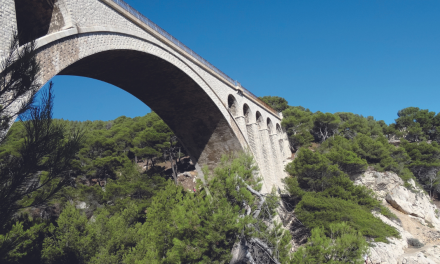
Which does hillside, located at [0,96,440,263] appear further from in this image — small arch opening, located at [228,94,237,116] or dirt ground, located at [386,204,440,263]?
small arch opening, located at [228,94,237,116]

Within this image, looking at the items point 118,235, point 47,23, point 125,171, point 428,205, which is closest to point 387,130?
point 428,205

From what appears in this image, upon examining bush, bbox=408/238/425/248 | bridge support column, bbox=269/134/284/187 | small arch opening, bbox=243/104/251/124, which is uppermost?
small arch opening, bbox=243/104/251/124

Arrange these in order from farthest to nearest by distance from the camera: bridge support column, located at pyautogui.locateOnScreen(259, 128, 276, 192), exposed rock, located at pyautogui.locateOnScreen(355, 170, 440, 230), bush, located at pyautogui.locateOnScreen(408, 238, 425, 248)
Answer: exposed rock, located at pyautogui.locateOnScreen(355, 170, 440, 230) → bridge support column, located at pyautogui.locateOnScreen(259, 128, 276, 192) → bush, located at pyautogui.locateOnScreen(408, 238, 425, 248)

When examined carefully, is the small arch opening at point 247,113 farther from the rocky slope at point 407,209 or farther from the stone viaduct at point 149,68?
the rocky slope at point 407,209

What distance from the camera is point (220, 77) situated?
14.4 metres

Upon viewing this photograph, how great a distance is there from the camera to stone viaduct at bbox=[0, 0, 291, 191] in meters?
6.12

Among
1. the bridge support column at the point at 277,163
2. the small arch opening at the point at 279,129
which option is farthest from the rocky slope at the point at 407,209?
the small arch opening at the point at 279,129

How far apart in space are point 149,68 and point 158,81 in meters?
1.06

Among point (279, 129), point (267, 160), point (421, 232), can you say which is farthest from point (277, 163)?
point (421, 232)

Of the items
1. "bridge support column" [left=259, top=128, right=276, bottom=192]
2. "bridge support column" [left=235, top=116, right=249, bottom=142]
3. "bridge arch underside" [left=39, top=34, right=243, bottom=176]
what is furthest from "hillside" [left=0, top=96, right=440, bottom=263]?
"bridge support column" [left=235, top=116, right=249, bottom=142]

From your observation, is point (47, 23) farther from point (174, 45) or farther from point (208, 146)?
point (208, 146)

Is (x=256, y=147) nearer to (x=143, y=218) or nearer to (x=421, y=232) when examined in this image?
(x=143, y=218)

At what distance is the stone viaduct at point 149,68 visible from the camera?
6121 mm

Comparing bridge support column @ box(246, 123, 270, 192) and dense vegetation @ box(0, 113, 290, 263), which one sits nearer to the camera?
dense vegetation @ box(0, 113, 290, 263)
